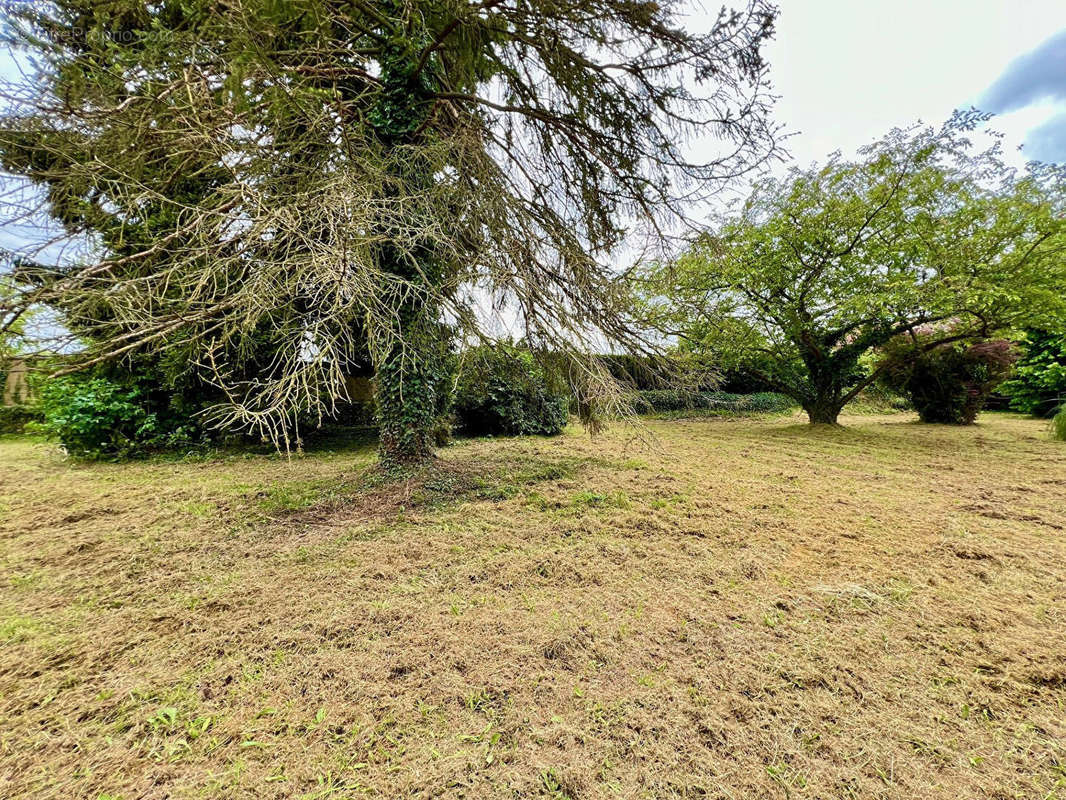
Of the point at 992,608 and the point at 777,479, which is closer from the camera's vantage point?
the point at 992,608

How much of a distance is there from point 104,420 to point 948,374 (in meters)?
16.9

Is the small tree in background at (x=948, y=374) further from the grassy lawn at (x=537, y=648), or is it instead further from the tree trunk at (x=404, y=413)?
the tree trunk at (x=404, y=413)

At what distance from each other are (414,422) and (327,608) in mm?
2537

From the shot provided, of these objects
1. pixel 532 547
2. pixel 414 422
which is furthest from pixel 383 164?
pixel 532 547

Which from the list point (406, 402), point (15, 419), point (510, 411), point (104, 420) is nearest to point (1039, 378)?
point (510, 411)

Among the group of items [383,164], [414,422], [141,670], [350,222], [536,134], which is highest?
[536,134]

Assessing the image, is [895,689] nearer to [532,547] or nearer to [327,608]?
[532,547]

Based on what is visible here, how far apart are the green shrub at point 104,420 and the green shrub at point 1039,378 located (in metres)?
18.4

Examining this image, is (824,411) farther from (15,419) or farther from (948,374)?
(15,419)

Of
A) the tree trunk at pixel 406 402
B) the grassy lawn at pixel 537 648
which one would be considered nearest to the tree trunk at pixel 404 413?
the tree trunk at pixel 406 402

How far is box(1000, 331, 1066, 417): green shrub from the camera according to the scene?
10.2 meters

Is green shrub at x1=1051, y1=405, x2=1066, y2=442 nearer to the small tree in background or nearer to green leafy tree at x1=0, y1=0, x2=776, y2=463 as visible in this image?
the small tree in background

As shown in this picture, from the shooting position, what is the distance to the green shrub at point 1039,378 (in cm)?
1016

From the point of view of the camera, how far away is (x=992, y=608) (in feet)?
6.77
